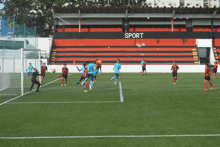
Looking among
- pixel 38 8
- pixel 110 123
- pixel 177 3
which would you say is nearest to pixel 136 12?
pixel 38 8

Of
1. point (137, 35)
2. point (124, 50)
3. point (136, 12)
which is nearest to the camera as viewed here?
point (124, 50)

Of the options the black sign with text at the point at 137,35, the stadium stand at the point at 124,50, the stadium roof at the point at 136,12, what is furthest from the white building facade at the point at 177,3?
the stadium stand at the point at 124,50

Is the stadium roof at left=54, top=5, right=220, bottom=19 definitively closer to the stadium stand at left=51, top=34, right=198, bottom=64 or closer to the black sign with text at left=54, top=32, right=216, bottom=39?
the black sign with text at left=54, top=32, right=216, bottom=39

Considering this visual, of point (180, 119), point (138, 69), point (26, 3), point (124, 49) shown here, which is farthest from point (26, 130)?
point (26, 3)

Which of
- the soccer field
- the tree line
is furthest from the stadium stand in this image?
the soccer field

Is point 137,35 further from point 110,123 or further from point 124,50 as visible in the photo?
point 110,123

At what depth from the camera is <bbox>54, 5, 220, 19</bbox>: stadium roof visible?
48.8 meters

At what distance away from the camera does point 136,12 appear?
164ft

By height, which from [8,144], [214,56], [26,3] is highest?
[26,3]

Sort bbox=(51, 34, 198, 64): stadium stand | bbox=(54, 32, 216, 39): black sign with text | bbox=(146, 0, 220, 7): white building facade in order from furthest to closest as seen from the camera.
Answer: bbox=(146, 0, 220, 7): white building facade, bbox=(54, 32, 216, 39): black sign with text, bbox=(51, 34, 198, 64): stadium stand

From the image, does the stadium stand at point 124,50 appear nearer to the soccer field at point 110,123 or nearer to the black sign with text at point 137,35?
the black sign with text at point 137,35

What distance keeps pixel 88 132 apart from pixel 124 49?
39297 mm

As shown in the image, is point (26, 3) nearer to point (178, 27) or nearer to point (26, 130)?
point (178, 27)

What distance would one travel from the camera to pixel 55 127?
828 cm
